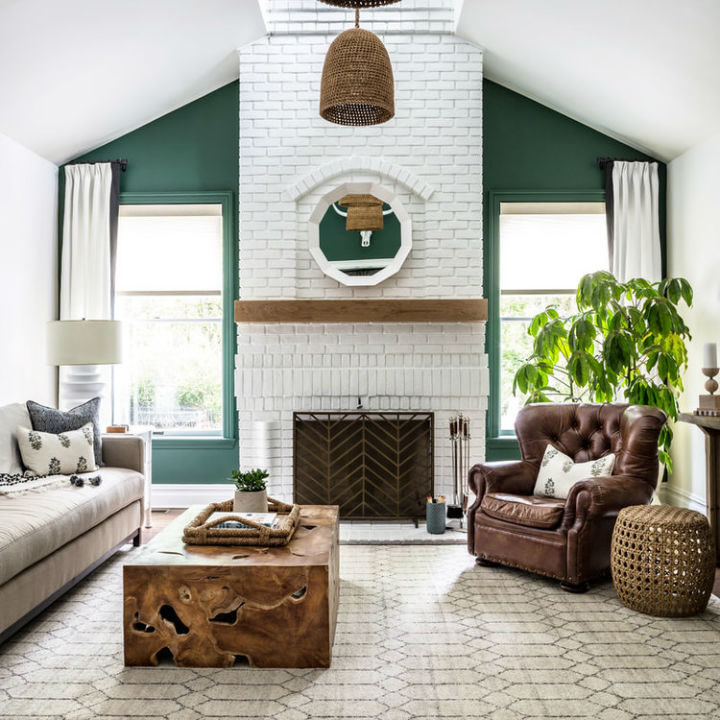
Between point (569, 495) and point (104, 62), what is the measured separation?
383cm

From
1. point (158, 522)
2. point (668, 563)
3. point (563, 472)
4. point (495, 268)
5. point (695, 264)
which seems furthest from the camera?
point (495, 268)

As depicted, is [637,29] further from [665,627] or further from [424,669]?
[424,669]

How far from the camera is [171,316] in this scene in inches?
242

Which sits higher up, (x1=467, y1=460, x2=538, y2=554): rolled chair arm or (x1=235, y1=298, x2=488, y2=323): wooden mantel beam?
(x1=235, y1=298, x2=488, y2=323): wooden mantel beam

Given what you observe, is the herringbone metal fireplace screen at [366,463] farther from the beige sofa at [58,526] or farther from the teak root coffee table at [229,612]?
the teak root coffee table at [229,612]

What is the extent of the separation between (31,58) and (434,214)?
2.78 m

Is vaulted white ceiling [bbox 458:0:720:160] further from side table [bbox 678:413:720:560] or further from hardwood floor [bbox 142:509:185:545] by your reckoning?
hardwood floor [bbox 142:509:185:545]

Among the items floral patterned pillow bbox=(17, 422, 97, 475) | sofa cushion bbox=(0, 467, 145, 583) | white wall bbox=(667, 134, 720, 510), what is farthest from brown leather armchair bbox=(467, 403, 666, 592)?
floral patterned pillow bbox=(17, 422, 97, 475)

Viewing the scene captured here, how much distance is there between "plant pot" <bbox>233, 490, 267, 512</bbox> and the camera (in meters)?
3.53

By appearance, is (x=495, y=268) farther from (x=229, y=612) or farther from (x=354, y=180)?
(x=229, y=612)

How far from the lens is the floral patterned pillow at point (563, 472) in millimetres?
4094

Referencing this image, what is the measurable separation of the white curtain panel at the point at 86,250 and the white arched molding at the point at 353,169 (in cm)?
154

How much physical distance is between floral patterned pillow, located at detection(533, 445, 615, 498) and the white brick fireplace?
1.26 meters

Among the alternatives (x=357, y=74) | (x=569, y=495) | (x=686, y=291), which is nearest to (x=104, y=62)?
(x=357, y=74)
